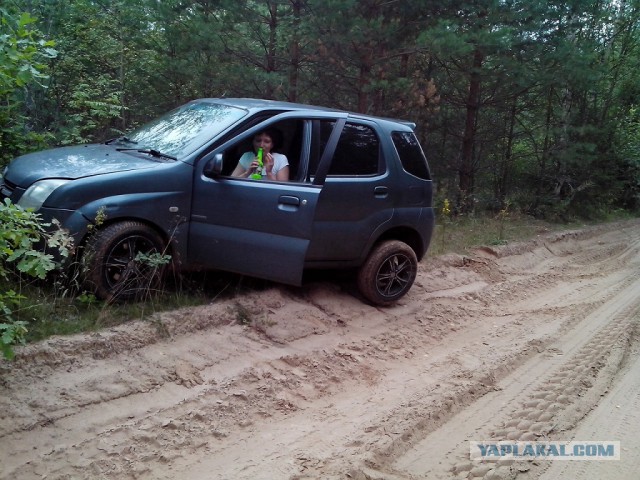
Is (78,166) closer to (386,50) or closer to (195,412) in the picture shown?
(195,412)

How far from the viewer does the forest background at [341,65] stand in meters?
9.33

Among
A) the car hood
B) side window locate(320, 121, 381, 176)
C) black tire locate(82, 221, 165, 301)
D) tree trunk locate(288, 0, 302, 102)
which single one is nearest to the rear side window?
side window locate(320, 121, 381, 176)

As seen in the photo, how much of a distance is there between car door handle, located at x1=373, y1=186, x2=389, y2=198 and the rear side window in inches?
18.3

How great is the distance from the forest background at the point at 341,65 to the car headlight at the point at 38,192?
219cm

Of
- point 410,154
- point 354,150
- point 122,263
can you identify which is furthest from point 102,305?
point 410,154

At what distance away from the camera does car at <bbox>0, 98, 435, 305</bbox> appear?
15.8 feet

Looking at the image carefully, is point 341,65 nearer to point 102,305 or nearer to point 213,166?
point 213,166

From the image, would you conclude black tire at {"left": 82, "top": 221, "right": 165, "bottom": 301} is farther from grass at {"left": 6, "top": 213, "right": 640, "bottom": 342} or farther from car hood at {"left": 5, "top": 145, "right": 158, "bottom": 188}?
car hood at {"left": 5, "top": 145, "right": 158, "bottom": 188}

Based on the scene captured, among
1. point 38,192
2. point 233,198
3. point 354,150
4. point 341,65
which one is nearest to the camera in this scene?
point 38,192

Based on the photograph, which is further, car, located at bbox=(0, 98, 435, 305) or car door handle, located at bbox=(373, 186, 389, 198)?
car door handle, located at bbox=(373, 186, 389, 198)

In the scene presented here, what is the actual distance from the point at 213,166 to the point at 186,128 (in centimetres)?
90

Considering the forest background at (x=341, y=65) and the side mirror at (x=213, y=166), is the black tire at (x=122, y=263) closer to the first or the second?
the side mirror at (x=213, y=166)

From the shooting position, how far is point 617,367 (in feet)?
17.9

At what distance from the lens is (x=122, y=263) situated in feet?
16.1
